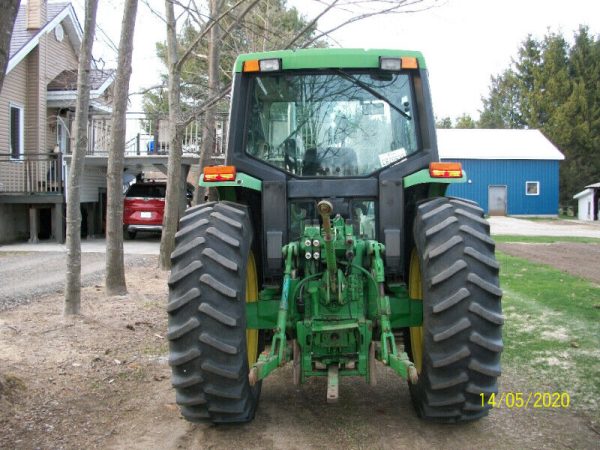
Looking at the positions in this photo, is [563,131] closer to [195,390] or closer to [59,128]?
[59,128]

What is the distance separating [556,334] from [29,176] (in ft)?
52.8

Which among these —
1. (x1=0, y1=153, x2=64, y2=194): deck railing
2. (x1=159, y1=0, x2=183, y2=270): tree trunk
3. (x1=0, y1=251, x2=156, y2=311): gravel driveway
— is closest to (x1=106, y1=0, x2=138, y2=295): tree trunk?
(x1=0, y1=251, x2=156, y2=311): gravel driveway

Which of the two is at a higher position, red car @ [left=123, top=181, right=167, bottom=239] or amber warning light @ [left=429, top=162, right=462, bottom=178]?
amber warning light @ [left=429, top=162, right=462, bottom=178]

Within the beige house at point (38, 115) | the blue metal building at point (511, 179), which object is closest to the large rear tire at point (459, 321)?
the beige house at point (38, 115)

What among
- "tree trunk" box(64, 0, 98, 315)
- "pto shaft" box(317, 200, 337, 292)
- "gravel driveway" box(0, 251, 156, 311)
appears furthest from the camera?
"gravel driveway" box(0, 251, 156, 311)

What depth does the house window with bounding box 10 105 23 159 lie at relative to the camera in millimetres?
20594

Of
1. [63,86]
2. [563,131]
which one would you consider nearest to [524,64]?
[563,131]

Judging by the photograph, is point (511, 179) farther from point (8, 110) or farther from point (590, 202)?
point (8, 110)

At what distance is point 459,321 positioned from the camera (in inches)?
156

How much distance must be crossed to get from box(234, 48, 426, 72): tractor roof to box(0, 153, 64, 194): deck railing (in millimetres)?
15082

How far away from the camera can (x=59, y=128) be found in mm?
22562

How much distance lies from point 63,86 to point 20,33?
2.12 meters

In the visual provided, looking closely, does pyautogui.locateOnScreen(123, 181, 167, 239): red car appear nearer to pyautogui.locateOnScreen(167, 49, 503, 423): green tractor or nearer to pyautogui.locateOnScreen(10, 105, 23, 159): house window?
pyautogui.locateOnScreen(10, 105, 23, 159): house window

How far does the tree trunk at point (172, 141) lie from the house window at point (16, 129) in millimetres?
10518
